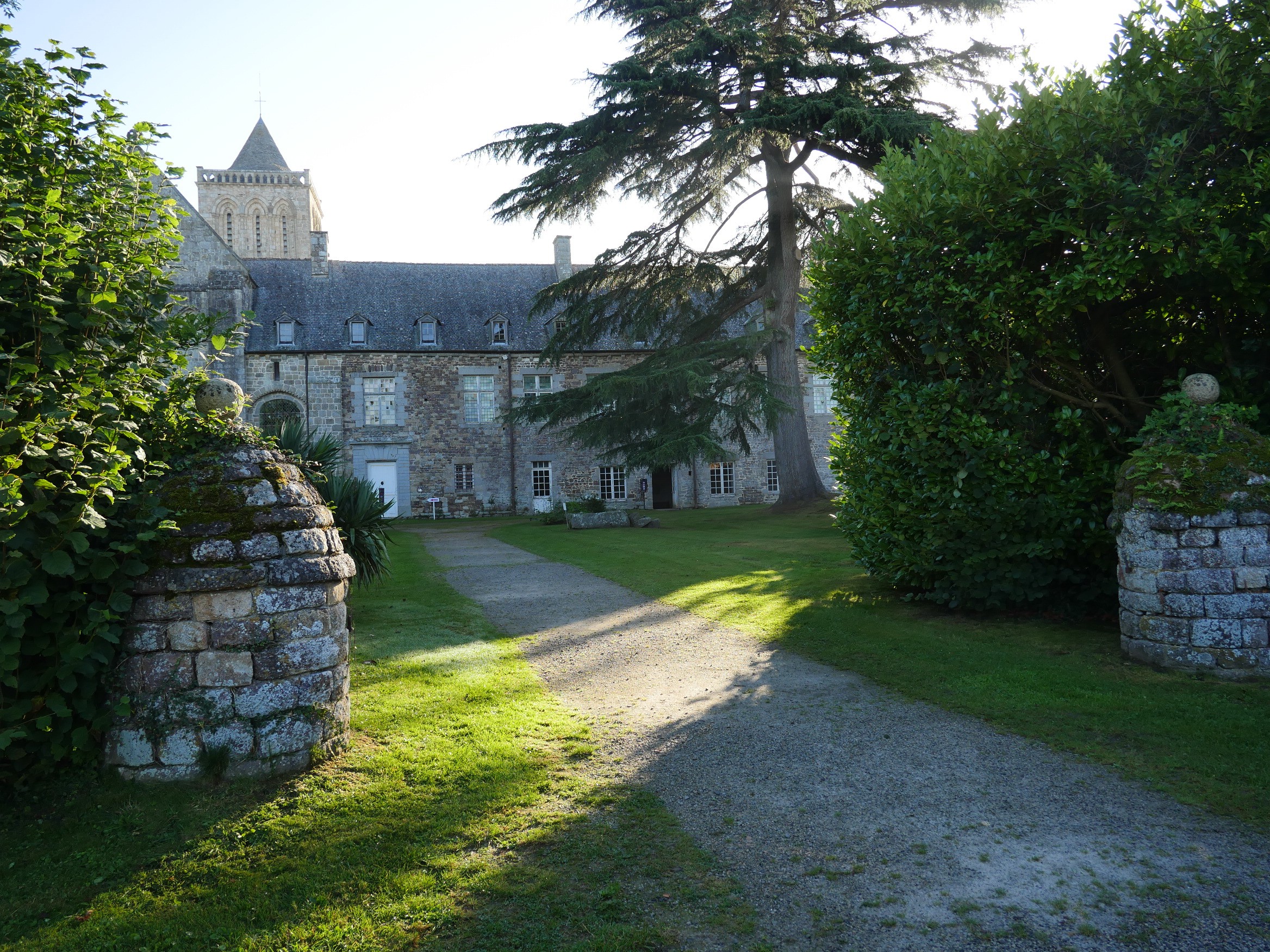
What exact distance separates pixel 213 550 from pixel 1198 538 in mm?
6351

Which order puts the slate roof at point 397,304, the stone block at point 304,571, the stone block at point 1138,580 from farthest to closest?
1. the slate roof at point 397,304
2. the stone block at point 1138,580
3. the stone block at point 304,571

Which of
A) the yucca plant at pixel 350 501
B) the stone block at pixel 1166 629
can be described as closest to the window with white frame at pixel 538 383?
the yucca plant at pixel 350 501

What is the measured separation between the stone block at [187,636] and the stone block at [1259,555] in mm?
6639

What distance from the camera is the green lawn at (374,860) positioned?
292 cm

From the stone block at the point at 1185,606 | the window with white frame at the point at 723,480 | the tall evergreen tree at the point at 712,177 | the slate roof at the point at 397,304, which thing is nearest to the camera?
the stone block at the point at 1185,606

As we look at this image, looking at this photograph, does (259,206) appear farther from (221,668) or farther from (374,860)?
(374,860)

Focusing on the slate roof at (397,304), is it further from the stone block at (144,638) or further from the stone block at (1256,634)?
the stone block at (144,638)

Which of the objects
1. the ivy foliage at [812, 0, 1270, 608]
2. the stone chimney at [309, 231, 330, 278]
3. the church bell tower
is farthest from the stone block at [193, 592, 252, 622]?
the church bell tower

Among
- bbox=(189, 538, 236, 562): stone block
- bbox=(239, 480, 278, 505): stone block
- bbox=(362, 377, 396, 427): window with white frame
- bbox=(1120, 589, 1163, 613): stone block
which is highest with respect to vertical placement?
bbox=(362, 377, 396, 427): window with white frame

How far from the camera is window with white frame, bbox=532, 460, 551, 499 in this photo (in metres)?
32.3

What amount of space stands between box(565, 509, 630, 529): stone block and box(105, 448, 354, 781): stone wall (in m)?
17.1

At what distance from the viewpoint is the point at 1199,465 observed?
573 centimetres

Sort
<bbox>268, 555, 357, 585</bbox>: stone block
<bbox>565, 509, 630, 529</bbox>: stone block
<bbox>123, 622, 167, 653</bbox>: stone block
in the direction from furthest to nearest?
<bbox>565, 509, 630, 529</bbox>: stone block, <bbox>268, 555, 357, 585</bbox>: stone block, <bbox>123, 622, 167, 653</bbox>: stone block

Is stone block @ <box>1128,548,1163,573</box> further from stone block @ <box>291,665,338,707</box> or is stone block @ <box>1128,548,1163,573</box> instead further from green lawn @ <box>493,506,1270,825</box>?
stone block @ <box>291,665,338,707</box>
